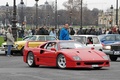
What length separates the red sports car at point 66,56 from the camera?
18.6 meters

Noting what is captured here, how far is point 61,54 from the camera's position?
1914cm

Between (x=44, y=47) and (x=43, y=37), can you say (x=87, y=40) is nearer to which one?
(x=43, y=37)

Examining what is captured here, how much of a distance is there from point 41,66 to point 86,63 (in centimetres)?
341

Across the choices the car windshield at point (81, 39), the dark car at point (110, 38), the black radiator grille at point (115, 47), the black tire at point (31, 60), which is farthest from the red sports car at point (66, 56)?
the dark car at point (110, 38)

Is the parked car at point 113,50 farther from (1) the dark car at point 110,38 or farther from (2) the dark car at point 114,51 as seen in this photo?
(1) the dark car at point 110,38

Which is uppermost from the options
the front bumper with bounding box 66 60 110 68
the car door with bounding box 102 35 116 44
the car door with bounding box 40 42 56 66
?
the car door with bounding box 102 35 116 44

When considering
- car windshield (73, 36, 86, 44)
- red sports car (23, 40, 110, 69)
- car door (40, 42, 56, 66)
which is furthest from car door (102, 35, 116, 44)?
car door (40, 42, 56, 66)

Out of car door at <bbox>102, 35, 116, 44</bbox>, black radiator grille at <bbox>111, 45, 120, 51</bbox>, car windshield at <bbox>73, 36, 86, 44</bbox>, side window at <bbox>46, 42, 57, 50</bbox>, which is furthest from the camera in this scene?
car door at <bbox>102, 35, 116, 44</bbox>

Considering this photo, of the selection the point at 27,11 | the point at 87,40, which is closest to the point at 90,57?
the point at 87,40

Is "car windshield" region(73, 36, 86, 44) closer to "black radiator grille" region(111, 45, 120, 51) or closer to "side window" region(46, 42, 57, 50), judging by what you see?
"black radiator grille" region(111, 45, 120, 51)

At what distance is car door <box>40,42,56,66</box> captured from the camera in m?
19.6

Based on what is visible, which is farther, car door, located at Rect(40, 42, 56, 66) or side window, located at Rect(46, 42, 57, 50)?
side window, located at Rect(46, 42, 57, 50)

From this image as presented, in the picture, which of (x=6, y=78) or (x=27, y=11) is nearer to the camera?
(x=6, y=78)

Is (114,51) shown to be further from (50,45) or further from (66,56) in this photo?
(66,56)
